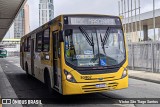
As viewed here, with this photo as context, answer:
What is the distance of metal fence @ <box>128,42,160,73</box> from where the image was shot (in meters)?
20.3

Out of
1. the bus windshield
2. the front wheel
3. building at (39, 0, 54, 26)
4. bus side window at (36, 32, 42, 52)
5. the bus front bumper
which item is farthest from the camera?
building at (39, 0, 54, 26)

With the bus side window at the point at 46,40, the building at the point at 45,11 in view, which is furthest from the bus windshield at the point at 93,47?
the building at the point at 45,11

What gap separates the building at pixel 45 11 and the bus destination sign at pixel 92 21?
105ft

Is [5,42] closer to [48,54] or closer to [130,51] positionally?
[130,51]

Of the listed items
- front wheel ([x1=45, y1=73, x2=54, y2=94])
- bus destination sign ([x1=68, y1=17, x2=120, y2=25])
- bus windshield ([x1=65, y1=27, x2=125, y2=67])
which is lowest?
front wheel ([x1=45, y1=73, x2=54, y2=94])

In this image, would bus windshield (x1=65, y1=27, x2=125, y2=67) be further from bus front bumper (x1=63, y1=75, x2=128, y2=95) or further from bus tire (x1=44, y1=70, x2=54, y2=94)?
bus tire (x1=44, y1=70, x2=54, y2=94)

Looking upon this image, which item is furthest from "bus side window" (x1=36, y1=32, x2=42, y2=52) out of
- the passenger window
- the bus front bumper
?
the bus front bumper

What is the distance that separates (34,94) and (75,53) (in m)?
3.40

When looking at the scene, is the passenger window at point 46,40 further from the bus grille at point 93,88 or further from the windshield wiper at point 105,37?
the bus grille at point 93,88

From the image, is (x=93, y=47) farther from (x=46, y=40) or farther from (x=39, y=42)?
(x=39, y=42)

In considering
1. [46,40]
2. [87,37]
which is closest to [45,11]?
[46,40]

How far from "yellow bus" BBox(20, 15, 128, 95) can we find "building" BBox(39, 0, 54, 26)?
32233mm

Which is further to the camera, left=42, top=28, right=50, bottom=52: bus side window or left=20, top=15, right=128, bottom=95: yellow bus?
left=42, top=28, right=50, bottom=52: bus side window

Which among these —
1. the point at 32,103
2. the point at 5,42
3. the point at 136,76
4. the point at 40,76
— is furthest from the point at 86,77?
the point at 5,42
